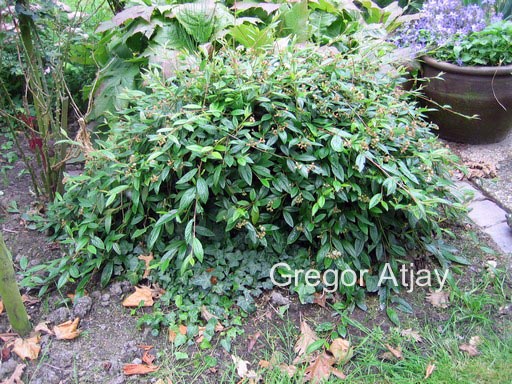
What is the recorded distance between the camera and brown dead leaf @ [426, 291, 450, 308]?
232 centimetres

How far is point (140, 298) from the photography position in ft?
7.43

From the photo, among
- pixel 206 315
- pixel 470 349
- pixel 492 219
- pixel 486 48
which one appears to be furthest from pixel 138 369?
pixel 486 48

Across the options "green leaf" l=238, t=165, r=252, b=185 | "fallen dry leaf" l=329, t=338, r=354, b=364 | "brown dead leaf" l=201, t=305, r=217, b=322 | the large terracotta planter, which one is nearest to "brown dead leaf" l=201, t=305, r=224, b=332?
"brown dead leaf" l=201, t=305, r=217, b=322

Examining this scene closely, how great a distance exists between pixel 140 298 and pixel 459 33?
2.86 m

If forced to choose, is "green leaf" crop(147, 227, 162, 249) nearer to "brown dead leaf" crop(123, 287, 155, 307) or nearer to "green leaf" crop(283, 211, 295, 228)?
"brown dead leaf" crop(123, 287, 155, 307)

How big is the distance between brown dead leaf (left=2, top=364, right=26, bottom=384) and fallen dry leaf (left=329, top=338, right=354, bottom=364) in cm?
122

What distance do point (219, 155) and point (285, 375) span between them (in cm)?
91

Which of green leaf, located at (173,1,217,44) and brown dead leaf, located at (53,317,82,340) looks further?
green leaf, located at (173,1,217,44)

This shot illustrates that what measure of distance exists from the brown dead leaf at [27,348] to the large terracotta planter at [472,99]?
2861 millimetres

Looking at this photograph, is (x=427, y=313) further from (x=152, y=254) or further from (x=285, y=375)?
(x=152, y=254)

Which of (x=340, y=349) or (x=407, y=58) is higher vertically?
(x=407, y=58)

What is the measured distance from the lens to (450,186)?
8.08ft

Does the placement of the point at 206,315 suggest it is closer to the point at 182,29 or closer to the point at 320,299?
the point at 320,299

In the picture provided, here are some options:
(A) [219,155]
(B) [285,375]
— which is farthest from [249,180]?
(B) [285,375]
